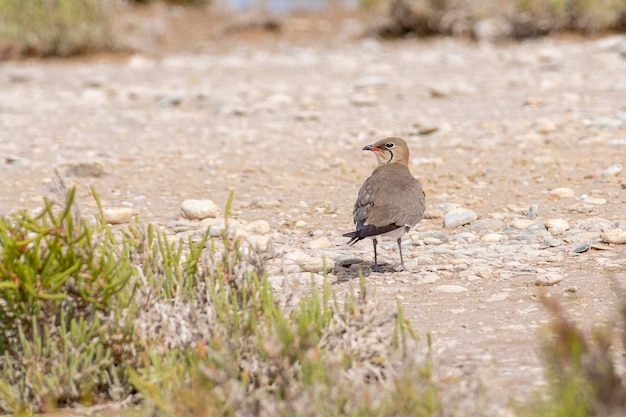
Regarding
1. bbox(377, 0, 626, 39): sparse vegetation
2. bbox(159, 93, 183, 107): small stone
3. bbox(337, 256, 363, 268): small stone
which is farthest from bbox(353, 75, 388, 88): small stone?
bbox(337, 256, 363, 268): small stone

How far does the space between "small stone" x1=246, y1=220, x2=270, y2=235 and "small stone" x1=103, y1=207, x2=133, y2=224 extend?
0.99 metres

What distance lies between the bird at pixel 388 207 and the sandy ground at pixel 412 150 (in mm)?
291

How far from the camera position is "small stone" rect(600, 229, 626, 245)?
609 centimetres

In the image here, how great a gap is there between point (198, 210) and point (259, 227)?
0.59 meters

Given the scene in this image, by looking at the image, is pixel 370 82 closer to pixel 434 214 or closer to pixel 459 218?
pixel 434 214

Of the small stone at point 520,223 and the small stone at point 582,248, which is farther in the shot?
the small stone at point 520,223

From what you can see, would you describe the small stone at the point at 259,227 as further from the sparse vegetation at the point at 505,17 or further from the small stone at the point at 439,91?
the sparse vegetation at the point at 505,17

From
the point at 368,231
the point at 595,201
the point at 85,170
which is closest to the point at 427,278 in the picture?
the point at 368,231

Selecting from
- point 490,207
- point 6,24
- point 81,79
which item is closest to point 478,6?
point 81,79

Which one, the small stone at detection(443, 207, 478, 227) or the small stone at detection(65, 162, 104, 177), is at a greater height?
the small stone at detection(65, 162, 104, 177)

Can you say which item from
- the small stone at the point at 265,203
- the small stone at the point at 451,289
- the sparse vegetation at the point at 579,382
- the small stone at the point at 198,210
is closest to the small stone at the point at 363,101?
the small stone at the point at 265,203

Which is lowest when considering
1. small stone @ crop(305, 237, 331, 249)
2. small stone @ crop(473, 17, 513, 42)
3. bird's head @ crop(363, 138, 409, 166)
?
small stone @ crop(305, 237, 331, 249)

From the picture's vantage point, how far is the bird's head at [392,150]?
680cm

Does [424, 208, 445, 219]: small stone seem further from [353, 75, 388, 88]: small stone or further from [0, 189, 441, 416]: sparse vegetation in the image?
[353, 75, 388, 88]: small stone
